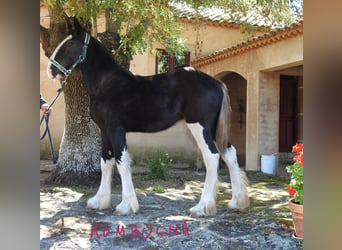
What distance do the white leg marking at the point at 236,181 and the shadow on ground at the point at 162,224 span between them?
4.5 inches

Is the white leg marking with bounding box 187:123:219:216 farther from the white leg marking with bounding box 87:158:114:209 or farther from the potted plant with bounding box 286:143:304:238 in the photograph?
the white leg marking with bounding box 87:158:114:209

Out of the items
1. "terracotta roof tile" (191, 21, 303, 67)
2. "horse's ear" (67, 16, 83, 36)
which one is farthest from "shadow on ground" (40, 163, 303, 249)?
"terracotta roof tile" (191, 21, 303, 67)

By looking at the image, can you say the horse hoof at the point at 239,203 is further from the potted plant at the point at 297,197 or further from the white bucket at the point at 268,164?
the white bucket at the point at 268,164

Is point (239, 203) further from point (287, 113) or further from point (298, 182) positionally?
point (287, 113)

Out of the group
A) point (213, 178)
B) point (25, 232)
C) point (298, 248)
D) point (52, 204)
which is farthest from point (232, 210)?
point (25, 232)

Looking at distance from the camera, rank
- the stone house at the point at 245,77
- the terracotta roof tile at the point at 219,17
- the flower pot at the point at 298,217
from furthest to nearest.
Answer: the terracotta roof tile at the point at 219,17 < the stone house at the point at 245,77 < the flower pot at the point at 298,217

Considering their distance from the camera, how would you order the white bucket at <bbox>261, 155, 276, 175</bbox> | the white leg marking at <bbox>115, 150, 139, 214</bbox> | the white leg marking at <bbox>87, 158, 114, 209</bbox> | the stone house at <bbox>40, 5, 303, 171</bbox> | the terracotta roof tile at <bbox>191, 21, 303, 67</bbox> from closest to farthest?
1. the white leg marking at <bbox>115, 150, 139, 214</bbox>
2. the white leg marking at <bbox>87, 158, 114, 209</bbox>
3. the terracotta roof tile at <bbox>191, 21, 303, 67</bbox>
4. the stone house at <bbox>40, 5, 303, 171</bbox>
5. the white bucket at <bbox>261, 155, 276, 175</bbox>

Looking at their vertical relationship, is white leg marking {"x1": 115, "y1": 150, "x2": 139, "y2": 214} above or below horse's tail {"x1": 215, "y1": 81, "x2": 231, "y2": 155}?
below

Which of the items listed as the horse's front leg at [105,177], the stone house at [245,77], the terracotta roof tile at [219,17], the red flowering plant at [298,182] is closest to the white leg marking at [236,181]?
the red flowering plant at [298,182]

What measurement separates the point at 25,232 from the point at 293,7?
669 centimetres

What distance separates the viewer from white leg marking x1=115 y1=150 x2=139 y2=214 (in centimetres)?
336

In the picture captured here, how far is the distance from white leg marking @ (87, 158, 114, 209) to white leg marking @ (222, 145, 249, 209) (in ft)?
4.13

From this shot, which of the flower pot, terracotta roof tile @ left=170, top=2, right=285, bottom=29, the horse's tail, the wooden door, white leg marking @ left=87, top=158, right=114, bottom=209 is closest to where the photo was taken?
the flower pot

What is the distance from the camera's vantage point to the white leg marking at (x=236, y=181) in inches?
142
